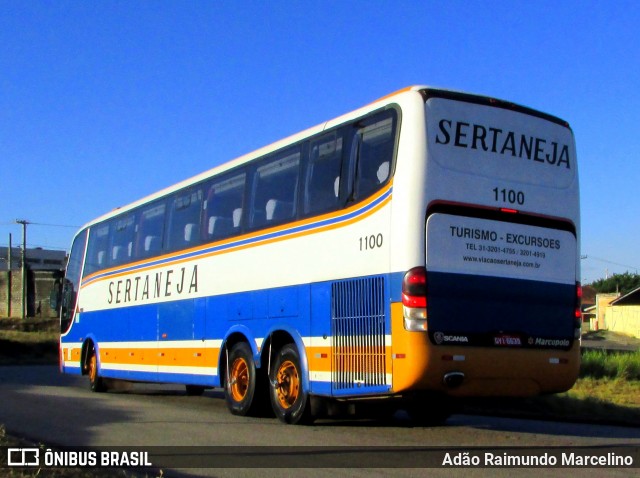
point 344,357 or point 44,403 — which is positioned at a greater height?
point 344,357

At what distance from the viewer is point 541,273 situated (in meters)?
10.7

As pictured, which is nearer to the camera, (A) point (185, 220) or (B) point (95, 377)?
(A) point (185, 220)

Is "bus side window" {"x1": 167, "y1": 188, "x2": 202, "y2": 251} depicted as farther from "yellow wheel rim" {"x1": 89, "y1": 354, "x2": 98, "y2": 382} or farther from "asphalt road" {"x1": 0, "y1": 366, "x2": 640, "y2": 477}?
"yellow wheel rim" {"x1": 89, "y1": 354, "x2": 98, "y2": 382}

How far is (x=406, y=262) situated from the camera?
9703 millimetres

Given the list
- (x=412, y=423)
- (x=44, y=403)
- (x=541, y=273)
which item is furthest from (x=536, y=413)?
(x=44, y=403)

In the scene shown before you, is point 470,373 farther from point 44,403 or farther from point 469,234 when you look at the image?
point 44,403

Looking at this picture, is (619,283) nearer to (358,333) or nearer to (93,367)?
(93,367)

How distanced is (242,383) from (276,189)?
3.06 metres

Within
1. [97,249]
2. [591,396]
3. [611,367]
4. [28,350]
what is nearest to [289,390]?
[591,396]

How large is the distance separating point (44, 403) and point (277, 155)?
6.64 m

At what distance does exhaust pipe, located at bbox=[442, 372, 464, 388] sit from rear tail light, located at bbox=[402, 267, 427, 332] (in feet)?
1.94

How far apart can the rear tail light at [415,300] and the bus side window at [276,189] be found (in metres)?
2.89

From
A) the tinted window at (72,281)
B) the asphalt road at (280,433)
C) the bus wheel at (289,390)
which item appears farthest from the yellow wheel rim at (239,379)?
the tinted window at (72,281)

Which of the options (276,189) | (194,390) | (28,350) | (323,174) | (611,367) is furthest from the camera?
(28,350)
